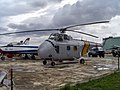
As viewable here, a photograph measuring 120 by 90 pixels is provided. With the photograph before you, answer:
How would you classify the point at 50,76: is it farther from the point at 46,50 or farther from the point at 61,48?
the point at 61,48

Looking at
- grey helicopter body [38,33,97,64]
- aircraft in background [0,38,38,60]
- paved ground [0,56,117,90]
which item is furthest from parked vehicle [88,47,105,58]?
paved ground [0,56,117,90]

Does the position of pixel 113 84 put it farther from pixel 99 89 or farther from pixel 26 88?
pixel 26 88

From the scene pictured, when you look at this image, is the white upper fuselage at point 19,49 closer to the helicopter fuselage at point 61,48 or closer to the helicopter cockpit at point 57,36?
the helicopter fuselage at point 61,48

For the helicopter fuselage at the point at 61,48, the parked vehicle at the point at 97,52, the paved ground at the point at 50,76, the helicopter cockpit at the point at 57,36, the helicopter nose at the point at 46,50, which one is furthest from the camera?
the parked vehicle at the point at 97,52

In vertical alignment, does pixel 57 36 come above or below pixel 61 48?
above

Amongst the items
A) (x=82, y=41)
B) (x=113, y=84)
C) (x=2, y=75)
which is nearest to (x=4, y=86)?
(x=2, y=75)

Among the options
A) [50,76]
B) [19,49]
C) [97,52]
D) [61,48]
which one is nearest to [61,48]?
[61,48]

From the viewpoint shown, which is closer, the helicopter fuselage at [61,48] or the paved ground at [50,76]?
the paved ground at [50,76]

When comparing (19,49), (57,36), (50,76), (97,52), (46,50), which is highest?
(57,36)

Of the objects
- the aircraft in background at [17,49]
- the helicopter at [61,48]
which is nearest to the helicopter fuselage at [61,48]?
the helicopter at [61,48]

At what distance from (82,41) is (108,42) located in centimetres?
5196

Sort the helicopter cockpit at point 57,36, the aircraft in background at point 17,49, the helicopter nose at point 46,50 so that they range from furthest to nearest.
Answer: the aircraft in background at point 17,49 → the helicopter cockpit at point 57,36 → the helicopter nose at point 46,50

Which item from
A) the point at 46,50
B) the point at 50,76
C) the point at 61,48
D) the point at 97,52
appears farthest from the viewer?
the point at 97,52

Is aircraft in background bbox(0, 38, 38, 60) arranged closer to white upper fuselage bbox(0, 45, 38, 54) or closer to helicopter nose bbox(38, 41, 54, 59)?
white upper fuselage bbox(0, 45, 38, 54)
